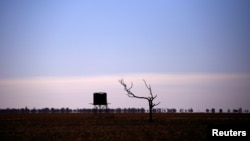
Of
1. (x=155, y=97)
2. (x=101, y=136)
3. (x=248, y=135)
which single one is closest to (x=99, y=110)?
(x=155, y=97)

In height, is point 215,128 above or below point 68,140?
above

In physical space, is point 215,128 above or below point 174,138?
above

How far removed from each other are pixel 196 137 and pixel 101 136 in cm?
726

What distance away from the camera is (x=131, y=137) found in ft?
89.3

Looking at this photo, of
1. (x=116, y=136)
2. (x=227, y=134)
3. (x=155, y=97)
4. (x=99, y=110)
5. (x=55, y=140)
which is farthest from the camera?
(x=99, y=110)

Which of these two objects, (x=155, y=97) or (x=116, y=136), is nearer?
(x=116, y=136)

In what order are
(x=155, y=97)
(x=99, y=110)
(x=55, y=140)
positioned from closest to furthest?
(x=55, y=140) → (x=155, y=97) → (x=99, y=110)

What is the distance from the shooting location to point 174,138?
26.3m

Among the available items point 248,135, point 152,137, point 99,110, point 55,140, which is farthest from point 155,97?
point 248,135

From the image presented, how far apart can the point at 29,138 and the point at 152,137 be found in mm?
9117

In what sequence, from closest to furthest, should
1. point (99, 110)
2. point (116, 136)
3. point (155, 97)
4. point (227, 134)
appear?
point (227, 134) → point (116, 136) → point (155, 97) → point (99, 110)

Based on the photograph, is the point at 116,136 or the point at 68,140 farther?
the point at 116,136

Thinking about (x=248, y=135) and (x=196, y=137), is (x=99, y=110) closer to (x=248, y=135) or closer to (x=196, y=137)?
(x=196, y=137)

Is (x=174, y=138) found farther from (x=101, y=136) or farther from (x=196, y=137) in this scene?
(x=101, y=136)
